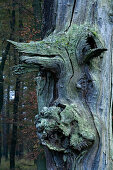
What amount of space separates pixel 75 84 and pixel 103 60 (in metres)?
0.37

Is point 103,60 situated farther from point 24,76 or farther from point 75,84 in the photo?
point 24,76

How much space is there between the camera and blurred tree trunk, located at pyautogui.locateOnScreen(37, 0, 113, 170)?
80.3 inches

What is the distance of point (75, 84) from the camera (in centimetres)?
214

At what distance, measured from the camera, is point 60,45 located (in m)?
2.22

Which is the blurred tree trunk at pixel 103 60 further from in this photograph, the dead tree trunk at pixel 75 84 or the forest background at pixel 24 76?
the forest background at pixel 24 76

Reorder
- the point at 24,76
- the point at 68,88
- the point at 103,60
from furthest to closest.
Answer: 1. the point at 24,76
2. the point at 103,60
3. the point at 68,88

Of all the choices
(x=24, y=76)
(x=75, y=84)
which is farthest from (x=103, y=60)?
(x=24, y=76)

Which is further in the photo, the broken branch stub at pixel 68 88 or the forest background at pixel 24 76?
the forest background at pixel 24 76

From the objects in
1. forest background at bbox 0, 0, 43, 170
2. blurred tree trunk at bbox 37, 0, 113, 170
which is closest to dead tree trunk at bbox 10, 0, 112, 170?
blurred tree trunk at bbox 37, 0, 113, 170

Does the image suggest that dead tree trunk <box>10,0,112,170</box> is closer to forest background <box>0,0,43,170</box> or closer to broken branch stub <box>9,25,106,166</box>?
broken branch stub <box>9,25,106,166</box>

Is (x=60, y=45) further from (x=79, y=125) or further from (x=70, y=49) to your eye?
(x=79, y=125)

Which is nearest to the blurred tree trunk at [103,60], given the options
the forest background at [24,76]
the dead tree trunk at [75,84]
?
the dead tree trunk at [75,84]

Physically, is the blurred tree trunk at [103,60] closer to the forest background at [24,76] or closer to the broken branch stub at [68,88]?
the broken branch stub at [68,88]

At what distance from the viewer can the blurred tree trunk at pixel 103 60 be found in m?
2.04
